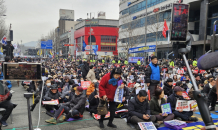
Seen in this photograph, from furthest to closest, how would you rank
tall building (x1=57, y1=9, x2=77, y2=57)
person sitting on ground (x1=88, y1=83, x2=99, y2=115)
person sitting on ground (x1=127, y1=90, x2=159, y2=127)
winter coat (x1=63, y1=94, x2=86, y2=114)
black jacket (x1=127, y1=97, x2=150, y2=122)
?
tall building (x1=57, y1=9, x2=77, y2=57) < person sitting on ground (x1=88, y1=83, x2=99, y2=115) < winter coat (x1=63, y1=94, x2=86, y2=114) < black jacket (x1=127, y1=97, x2=150, y2=122) < person sitting on ground (x1=127, y1=90, x2=159, y2=127)

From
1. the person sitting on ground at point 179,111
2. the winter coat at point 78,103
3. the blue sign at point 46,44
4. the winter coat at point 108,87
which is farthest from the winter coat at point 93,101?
the blue sign at point 46,44

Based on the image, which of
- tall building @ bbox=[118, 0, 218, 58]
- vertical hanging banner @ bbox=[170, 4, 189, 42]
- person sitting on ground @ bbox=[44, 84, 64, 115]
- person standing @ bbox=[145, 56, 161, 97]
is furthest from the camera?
tall building @ bbox=[118, 0, 218, 58]

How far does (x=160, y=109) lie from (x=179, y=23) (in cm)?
381

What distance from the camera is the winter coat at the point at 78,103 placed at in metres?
6.03

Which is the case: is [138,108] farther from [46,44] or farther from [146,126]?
[46,44]

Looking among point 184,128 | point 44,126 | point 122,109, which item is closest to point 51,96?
point 44,126

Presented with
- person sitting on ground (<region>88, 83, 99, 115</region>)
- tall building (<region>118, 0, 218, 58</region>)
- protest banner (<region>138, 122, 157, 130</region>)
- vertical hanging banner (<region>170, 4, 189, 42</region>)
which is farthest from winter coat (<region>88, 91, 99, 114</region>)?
tall building (<region>118, 0, 218, 58</region>)

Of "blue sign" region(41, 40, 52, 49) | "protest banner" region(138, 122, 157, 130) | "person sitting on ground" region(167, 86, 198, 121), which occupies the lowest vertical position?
"protest banner" region(138, 122, 157, 130)

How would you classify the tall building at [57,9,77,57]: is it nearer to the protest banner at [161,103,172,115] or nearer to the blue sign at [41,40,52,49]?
the blue sign at [41,40,52,49]

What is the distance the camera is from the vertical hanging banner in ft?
7.88

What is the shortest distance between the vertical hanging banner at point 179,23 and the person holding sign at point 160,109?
3169mm

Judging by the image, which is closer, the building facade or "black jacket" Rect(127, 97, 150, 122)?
"black jacket" Rect(127, 97, 150, 122)

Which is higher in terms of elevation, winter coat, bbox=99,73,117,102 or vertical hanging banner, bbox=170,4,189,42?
vertical hanging banner, bbox=170,4,189,42

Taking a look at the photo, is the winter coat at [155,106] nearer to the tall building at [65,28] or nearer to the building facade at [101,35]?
the building facade at [101,35]
